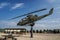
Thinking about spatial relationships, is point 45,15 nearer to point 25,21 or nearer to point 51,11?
point 51,11

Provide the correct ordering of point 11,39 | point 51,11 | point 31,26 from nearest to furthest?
1. point 11,39
2. point 51,11
3. point 31,26

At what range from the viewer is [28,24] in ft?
156

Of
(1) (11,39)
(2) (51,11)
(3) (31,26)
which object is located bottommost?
(1) (11,39)

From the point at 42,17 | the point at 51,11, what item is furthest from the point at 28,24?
the point at 51,11

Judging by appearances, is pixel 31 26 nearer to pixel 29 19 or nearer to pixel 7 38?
pixel 29 19

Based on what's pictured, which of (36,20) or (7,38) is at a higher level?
(36,20)

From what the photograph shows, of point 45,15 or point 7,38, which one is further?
point 45,15

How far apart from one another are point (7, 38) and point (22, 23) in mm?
19337

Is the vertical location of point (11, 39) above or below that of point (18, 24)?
below

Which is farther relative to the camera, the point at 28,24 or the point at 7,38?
the point at 28,24

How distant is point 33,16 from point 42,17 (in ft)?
8.57

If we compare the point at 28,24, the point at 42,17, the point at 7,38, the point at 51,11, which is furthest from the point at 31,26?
the point at 7,38

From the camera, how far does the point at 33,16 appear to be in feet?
151

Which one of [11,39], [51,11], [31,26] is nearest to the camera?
[11,39]
